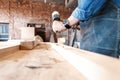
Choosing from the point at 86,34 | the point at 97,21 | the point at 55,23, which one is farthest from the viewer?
the point at 55,23

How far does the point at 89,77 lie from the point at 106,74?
3.7 inches

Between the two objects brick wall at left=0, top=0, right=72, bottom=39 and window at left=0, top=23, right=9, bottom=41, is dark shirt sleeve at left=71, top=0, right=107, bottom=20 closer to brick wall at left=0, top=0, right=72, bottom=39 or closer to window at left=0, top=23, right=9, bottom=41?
brick wall at left=0, top=0, right=72, bottom=39

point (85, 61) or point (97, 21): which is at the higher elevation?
point (97, 21)

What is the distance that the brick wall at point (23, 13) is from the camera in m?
7.57

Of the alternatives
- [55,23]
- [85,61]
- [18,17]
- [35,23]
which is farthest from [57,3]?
[85,61]

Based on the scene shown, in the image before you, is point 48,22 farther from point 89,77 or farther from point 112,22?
point 89,77

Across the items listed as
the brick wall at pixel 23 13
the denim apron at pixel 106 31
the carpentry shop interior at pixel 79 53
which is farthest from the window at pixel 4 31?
the denim apron at pixel 106 31

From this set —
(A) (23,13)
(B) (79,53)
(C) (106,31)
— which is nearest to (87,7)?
(C) (106,31)

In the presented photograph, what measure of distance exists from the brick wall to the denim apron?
703cm

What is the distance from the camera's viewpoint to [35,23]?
313 inches

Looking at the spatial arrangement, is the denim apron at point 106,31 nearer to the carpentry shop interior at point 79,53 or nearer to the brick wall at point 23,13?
the carpentry shop interior at point 79,53

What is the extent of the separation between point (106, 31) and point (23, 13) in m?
7.35

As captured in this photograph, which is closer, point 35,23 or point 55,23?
point 55,23

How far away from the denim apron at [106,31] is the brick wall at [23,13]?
23.1ft
